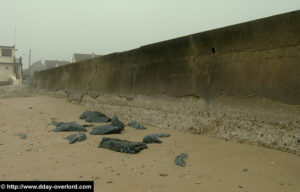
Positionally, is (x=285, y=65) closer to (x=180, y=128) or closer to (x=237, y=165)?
(x=237, y=165)

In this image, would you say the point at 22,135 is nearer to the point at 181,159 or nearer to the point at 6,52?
the point at 181,159

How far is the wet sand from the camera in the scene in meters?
2.10

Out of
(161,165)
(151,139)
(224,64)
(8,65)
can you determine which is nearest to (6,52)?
(8,65)

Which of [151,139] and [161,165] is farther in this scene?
[151,139]

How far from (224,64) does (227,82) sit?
0.82 ft

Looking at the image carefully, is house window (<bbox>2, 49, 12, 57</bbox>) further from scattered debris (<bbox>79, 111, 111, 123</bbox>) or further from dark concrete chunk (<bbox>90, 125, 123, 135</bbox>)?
dark concrete chunk (<bbox>90, 125, 123, 135</bbox>)

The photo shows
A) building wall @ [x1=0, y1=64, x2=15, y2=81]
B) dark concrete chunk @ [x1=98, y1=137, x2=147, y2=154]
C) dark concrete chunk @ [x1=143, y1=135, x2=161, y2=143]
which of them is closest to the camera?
dark concrete chunk @ [x1=98, y1=137, x2=147, y2=154]

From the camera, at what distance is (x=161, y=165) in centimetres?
262

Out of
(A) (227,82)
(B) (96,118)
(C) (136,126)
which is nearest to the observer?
(A) (227,82)

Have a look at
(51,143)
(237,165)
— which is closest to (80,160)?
(51,143)

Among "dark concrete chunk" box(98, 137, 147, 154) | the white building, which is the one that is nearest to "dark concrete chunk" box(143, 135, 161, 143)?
"dark concrete chunk" box(98, 137, 147, 154)

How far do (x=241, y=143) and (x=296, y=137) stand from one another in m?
0.65

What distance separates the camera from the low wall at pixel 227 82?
110 inches

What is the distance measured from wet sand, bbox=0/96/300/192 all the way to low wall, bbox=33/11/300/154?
24cm
